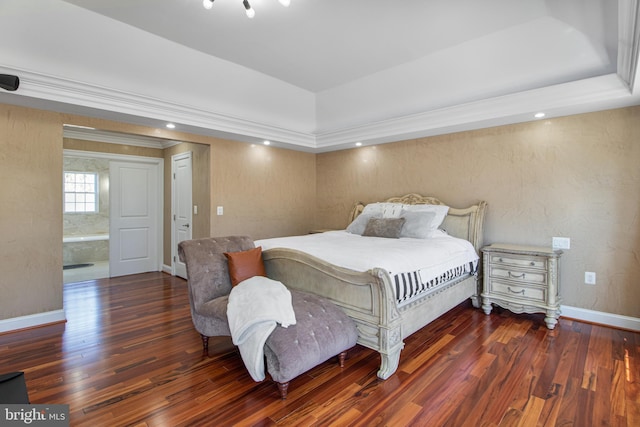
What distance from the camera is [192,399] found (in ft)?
6.42

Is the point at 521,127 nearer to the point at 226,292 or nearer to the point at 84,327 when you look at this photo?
the point at 226,292

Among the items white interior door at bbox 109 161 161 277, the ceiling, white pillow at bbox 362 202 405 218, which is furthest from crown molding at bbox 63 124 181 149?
white pillow at bbox 362 202 405 218

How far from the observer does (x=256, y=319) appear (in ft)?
6.56

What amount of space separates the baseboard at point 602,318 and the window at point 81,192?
9.20 meters

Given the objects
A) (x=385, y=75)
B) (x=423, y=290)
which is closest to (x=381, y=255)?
(x=423, y=290)

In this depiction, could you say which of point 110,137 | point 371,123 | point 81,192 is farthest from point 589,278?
point 81,192

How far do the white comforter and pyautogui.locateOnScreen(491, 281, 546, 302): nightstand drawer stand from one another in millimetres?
364

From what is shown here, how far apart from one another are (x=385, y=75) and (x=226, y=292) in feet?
10.8

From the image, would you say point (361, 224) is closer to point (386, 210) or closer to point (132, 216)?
point (386, 210)

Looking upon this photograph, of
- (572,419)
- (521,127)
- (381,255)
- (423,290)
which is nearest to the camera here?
(572,419)

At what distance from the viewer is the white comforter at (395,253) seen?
238cm

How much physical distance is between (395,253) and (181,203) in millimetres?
3904

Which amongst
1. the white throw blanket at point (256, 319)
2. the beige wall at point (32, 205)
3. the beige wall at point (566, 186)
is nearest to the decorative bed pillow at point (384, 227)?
the beige wall at point (566, 186)

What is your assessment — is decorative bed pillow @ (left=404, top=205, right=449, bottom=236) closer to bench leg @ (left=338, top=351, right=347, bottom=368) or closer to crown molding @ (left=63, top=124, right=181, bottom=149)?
bench leg @ (left=338, top=351, right=347, bottom=368)
